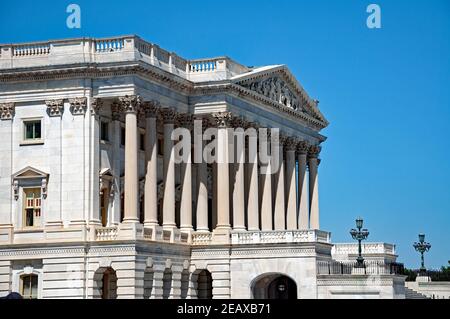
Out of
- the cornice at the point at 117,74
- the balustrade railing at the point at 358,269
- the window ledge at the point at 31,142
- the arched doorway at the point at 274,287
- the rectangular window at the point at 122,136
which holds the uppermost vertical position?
the cornice at the point at 117,74

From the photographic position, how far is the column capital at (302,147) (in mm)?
88125

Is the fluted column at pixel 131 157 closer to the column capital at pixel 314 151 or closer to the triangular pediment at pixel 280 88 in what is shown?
the triangular pediment at pixel 280 88

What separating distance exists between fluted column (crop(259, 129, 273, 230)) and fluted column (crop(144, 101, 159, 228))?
44.1 feet

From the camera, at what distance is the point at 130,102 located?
64562mm

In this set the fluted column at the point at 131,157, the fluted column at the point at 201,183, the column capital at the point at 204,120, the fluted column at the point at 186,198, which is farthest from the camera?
the column capital at the point at 204,120

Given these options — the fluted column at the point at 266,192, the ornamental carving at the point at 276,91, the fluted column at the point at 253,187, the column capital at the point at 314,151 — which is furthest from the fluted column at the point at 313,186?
the fluted column at the point at 253,187

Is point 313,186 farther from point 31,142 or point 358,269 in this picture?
point 31,142

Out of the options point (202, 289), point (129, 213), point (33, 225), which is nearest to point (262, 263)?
point (202, 289)

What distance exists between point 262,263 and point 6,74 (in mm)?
21243

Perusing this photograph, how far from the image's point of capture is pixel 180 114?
72375 mm

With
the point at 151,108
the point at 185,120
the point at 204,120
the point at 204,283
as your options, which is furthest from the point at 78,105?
the point at 204,283

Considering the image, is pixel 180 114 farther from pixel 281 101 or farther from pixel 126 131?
pixel 281 101

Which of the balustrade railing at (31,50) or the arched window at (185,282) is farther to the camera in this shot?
the arched window at (185,282)

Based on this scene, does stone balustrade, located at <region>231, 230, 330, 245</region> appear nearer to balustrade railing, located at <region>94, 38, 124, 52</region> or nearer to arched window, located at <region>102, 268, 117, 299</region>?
arched window, located at <region>102, 268, 117, 299</region>
